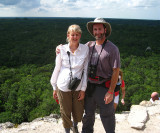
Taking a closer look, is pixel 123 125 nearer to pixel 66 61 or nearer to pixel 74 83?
pixel 74 83

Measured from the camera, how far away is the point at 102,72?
7.89 feet

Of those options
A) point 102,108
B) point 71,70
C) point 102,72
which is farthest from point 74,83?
point 102,108

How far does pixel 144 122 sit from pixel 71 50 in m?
2.41

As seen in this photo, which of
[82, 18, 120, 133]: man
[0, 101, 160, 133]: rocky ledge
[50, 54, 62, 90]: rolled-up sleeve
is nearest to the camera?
[82, 18, 120, 133]: man

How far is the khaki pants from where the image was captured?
2492mm

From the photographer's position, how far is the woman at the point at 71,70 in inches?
94.3

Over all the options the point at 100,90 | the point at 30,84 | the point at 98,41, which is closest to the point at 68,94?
the point at 100,90

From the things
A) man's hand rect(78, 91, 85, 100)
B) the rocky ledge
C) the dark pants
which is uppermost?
man's hand rect(78, 91, 85, 100)

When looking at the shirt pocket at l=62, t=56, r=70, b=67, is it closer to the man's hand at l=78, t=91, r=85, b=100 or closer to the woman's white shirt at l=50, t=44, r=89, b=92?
the woman's white shirt at l=50, t=44, r=89, b=92

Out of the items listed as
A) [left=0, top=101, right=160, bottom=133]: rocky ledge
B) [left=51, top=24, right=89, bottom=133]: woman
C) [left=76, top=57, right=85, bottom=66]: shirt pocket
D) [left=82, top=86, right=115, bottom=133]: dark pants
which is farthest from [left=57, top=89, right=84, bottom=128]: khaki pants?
[left=0, top=101, right=160, bottom=133]: rocky ledge

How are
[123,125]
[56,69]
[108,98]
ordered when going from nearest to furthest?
[108,98]
[56,69]
[123,125]

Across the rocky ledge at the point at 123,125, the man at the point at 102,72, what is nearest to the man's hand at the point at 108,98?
the man at the point at 102,72

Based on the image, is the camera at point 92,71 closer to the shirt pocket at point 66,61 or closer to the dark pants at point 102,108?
the dark pants at point 102,108

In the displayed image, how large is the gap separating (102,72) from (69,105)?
2.37 ft
